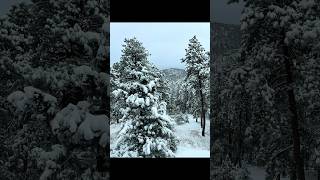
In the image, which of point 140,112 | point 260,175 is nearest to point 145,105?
point 140,112

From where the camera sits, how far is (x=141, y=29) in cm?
→ 1475

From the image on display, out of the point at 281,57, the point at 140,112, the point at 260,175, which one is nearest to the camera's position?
the point at 281,57

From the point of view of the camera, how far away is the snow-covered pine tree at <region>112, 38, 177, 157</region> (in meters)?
18.5


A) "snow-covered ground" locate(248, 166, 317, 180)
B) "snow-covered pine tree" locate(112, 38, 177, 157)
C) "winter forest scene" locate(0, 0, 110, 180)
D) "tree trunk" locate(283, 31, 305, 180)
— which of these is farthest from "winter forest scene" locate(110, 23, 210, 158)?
"snow-covered ground" locate(248, 166, 317, 180)

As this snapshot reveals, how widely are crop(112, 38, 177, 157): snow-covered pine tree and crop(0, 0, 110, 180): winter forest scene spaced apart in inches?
289

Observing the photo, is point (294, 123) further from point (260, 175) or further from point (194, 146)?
point (260, 175)

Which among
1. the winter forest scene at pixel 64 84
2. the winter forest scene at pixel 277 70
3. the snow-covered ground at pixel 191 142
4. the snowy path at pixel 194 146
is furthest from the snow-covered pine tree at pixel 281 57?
the winter forest scene at pixel 64 84

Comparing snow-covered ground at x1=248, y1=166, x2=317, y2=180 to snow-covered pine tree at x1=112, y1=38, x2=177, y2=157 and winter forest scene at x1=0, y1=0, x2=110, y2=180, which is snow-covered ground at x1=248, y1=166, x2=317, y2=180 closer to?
snow-covered pine tree at x1=112, y1=38, x2=177, y2=157

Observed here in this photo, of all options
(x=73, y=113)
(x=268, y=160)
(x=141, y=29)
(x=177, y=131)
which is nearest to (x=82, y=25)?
(x=73, y=113)

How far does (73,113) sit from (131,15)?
5321 millimetres

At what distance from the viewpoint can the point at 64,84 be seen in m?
9.30

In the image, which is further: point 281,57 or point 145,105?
point 145,105

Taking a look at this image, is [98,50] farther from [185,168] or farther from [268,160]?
[268,160]

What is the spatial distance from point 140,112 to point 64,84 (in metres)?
10.7
